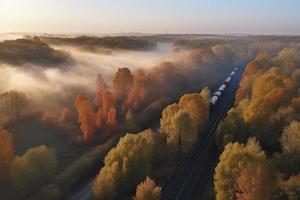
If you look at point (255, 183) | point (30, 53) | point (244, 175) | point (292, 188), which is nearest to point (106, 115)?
point (244, 175)

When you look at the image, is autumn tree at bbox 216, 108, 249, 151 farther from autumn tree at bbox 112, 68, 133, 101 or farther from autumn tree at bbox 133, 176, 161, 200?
autumn tree at bbox 112, 68, 133, 101

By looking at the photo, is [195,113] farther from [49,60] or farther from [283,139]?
[49,60]

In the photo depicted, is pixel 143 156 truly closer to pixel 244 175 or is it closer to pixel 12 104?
pixel 244 175

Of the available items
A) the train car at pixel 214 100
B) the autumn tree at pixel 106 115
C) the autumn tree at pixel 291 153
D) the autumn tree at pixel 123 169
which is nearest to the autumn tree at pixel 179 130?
the autumn tree at pixel 123 169

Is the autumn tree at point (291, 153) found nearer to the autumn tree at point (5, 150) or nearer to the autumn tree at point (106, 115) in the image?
the autumn tree at point (106, 115)

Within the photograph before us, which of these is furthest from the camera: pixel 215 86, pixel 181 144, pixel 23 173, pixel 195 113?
pixel 215 86

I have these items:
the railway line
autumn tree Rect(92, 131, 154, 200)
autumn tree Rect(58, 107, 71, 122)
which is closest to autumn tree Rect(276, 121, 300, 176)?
the railway line

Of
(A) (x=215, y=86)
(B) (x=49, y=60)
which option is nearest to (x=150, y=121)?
(A) (x=215, y=86)
